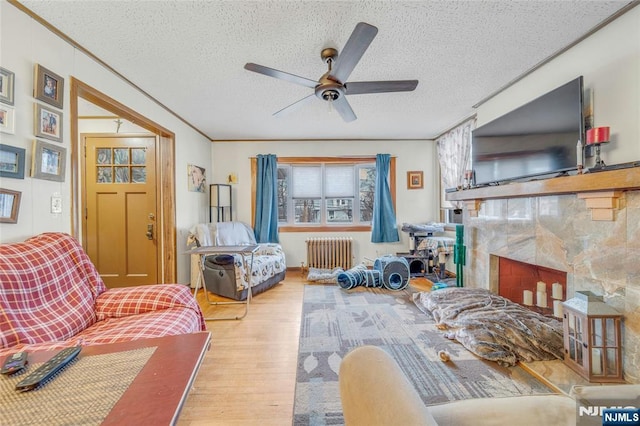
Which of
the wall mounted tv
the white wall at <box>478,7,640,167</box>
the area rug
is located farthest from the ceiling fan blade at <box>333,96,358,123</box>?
the area rug

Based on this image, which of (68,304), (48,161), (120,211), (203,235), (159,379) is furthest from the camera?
(203,235)

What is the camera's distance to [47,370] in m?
0.83

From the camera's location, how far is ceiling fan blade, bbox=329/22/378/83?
4.85 ft

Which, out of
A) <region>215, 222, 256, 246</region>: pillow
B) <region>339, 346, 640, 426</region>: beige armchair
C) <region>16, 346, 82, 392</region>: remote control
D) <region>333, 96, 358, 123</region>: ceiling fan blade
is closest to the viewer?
<region>339, 346, 640, 426</region>: beige armchair

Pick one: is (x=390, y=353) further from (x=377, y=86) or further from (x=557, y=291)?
(x=377, y=86)

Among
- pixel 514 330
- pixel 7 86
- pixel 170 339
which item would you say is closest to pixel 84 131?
pixel 7 86

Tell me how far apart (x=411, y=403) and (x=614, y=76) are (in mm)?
2568

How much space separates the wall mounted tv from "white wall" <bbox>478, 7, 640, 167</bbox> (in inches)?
6.6

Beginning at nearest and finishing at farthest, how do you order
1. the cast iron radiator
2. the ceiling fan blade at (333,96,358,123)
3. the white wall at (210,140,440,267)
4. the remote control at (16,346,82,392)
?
the remote control at (16,346,82,392)
the ceiling fan blade at (333,96,358,123)
the cast iron radiator
the white wall at (210,140,440,267)

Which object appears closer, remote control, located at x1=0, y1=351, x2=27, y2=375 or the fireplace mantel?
remote control, located at x1=0, y1=351, x2=27, y2=375

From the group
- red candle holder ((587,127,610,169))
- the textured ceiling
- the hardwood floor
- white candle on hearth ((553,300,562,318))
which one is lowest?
the hardwood floor

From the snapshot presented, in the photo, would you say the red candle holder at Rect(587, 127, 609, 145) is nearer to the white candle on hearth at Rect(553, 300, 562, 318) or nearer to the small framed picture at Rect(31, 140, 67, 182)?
the white candle on hearth at Rect(553, 300, 562, 318)

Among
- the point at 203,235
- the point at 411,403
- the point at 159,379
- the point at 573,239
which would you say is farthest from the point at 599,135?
the point at 203,235

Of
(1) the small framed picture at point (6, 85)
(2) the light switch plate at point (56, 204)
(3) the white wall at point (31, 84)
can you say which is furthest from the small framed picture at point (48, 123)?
A: (2) the light switch plate at point (56, 204)
